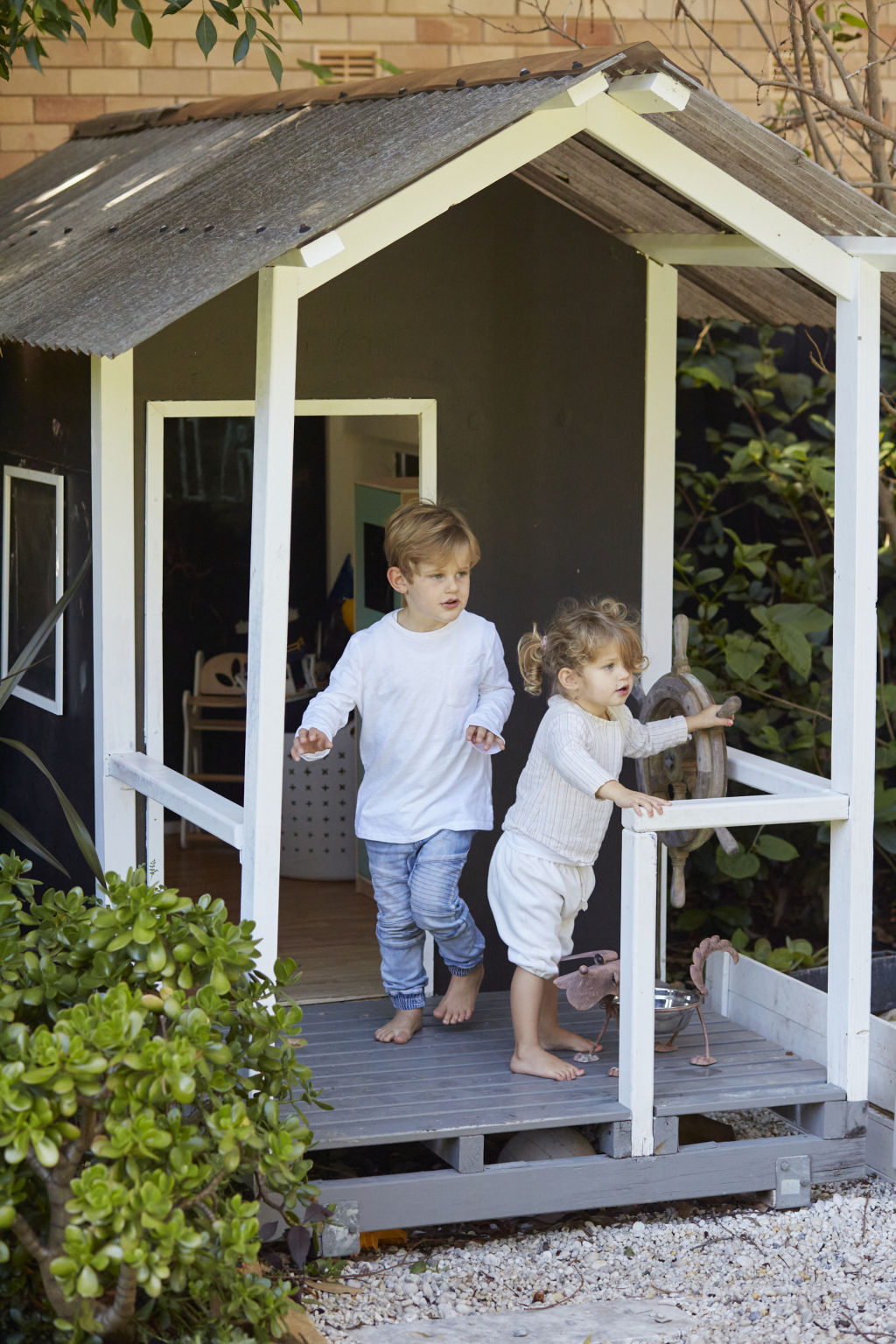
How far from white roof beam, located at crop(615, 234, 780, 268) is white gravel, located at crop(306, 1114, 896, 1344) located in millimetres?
2614

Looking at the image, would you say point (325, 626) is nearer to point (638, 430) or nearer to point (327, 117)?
point (638, 430)

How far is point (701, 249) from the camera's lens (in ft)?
16.1

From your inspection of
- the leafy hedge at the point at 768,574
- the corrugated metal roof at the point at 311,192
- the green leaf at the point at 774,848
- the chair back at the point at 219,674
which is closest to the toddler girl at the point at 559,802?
the corrugated metal roof at the point at 311,192

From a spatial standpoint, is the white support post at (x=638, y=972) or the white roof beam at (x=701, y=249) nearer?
the white support post at (x=638, y=972)

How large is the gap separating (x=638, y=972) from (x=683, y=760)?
2.92 feet

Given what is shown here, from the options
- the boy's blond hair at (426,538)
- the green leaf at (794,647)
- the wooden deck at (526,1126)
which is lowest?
the wooden deck at (526,1126)

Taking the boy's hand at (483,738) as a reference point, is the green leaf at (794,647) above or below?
above

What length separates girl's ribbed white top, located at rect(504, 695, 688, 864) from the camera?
4301 mm

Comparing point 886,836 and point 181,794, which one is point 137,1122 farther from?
point 886,836

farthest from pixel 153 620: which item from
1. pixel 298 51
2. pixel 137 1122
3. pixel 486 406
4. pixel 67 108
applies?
pixel 298 51

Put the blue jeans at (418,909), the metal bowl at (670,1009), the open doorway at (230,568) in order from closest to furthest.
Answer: the blue jeans at (418,909)
the metal bowl at (670,1009)
the open doorway at (230,568)

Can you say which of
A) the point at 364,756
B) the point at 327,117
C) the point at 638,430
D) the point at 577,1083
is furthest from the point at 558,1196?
the point at 327,117

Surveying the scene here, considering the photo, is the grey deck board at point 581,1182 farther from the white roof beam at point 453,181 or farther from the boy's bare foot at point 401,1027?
the white roof beam at point 453,181

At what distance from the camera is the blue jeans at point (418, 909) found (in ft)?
14.7
